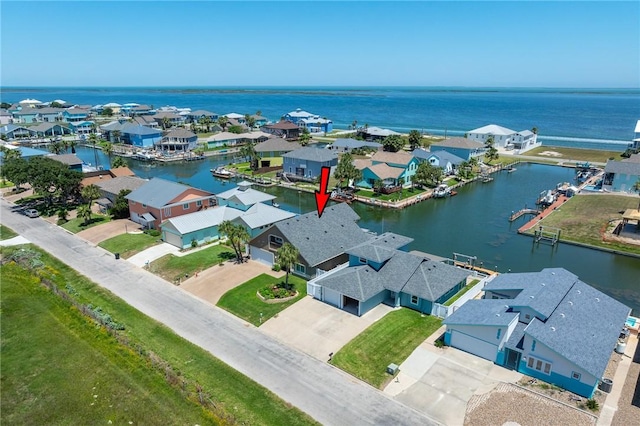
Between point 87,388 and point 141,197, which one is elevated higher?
point 141,197

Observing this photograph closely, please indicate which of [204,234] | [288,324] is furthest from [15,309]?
[288,324]

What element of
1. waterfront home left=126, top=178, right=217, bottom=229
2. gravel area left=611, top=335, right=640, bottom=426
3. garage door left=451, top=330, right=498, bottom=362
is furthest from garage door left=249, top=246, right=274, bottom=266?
gravel area left=611, top=335, right=640, bottom=426

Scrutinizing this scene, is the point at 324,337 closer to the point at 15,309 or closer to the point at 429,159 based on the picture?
the point at 15,309

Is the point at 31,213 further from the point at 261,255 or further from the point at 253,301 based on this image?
the point at 253,301

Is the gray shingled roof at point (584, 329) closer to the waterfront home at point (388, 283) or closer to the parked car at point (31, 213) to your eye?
the waterfront home at point (388, 283)

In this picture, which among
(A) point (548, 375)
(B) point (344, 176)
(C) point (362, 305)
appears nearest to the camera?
(A) point (548, 375)

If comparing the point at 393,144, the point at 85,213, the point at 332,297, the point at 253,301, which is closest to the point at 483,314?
the point at 332,297

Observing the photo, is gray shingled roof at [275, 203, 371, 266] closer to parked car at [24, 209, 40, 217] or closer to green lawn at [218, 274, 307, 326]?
green lawn at [218, 274, 307, 326]
